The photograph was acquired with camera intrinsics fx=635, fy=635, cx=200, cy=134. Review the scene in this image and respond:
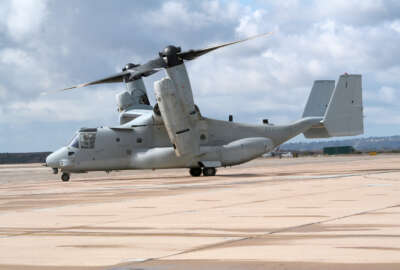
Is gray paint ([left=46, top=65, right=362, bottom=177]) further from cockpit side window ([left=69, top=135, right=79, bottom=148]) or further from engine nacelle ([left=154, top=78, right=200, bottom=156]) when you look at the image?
cockpit side window ([left=69, top=135, right=79, bottom=148])

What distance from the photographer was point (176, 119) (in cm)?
3694

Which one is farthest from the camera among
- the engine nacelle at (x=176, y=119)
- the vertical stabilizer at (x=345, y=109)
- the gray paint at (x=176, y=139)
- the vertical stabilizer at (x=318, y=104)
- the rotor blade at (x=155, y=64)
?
the vertical stabilizer at (x=318, y=104)

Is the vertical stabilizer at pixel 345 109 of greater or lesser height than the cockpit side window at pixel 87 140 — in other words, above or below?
above

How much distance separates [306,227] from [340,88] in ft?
105

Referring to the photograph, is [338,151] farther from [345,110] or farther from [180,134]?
[180,134]

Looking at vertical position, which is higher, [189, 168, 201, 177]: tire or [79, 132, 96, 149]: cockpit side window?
[79, 132, 96, 149]: cockpit side window

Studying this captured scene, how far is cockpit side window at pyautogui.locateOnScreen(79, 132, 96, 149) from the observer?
39.0m

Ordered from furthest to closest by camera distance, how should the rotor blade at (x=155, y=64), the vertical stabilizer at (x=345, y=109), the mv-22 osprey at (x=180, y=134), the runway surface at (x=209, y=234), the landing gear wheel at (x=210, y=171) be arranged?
the vertical stabilizer at (x=345, y=109) → the landing gear wheel at (x=210, y=171) → the rotor blade at (x=155, y=64) → the mv-22 osprey at (x=180, y=134) → the runway surface at (x=209, y=234)

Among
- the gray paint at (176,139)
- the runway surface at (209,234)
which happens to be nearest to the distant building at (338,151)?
the gray paint at (176,139)

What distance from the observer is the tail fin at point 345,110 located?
4228cm

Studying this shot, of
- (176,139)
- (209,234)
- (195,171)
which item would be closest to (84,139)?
(176,139)

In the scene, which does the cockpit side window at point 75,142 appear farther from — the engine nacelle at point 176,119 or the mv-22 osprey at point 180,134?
the engine nacelle at point 176,119

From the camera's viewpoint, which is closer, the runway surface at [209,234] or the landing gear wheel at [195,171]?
the runway surface at [209,234]

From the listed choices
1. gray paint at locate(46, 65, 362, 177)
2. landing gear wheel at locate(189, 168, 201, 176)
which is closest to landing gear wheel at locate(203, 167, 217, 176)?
gray paint at locate(46, 65, 362, 177)
